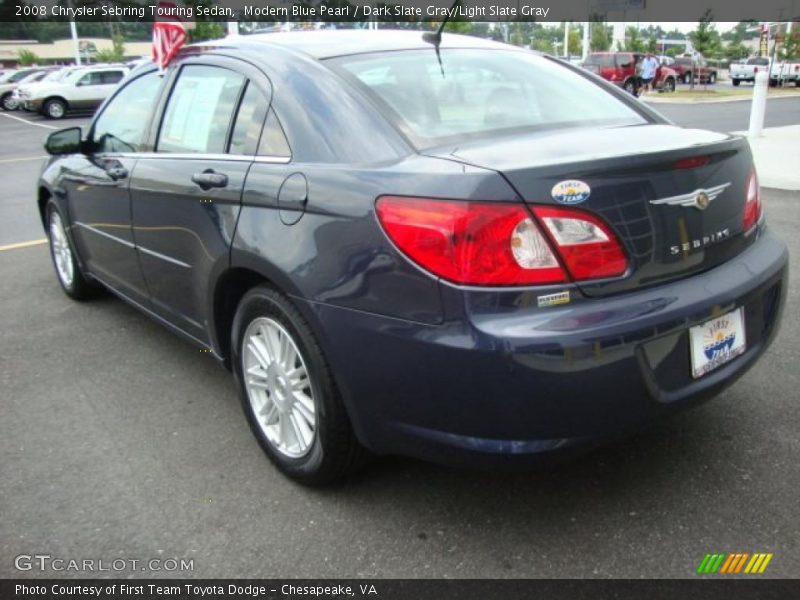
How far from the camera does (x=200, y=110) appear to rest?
10.5 feet

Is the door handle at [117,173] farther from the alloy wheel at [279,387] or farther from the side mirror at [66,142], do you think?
the alloy wheel at [279,387]

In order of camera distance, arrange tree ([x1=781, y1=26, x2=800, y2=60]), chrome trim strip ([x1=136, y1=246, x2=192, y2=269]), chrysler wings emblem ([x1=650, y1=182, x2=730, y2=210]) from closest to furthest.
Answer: chrysler wings emblem ([x1=650, y1=182, x2=730, y2=210])
chrome trim strip ([x1=136, y1=246, x2=192, y2=269])
tree ([x1=781, y1=26, x2=800, y2=60])

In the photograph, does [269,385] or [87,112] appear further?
[87,112]

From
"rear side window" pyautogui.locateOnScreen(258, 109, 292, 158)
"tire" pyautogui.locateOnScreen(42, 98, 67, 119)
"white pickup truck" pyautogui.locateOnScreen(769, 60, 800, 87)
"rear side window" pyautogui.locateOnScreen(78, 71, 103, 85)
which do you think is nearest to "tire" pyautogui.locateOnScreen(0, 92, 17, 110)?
"tire" pyautogui.locateOnScreen(42, 98, 67, 119)

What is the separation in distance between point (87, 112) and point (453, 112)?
26.2 metres

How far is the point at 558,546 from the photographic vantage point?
7.53 feet

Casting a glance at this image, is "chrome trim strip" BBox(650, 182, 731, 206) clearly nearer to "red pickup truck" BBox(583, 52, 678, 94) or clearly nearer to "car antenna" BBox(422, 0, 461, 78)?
"car antenna" BBox(422, 0, 461, 78)

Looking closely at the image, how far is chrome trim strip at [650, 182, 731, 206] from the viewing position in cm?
216

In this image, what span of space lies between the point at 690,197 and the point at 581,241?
0.45 metres

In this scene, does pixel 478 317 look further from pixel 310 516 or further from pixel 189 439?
pixel 189 439

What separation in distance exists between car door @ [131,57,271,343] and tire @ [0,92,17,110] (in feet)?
101

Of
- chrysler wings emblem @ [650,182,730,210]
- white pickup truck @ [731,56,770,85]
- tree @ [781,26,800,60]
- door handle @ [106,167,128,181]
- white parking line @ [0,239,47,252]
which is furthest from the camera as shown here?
white pickup truck @ [731,56,770,85]

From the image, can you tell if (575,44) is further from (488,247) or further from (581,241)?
(488,247)

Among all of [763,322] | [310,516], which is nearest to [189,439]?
[310,516]
